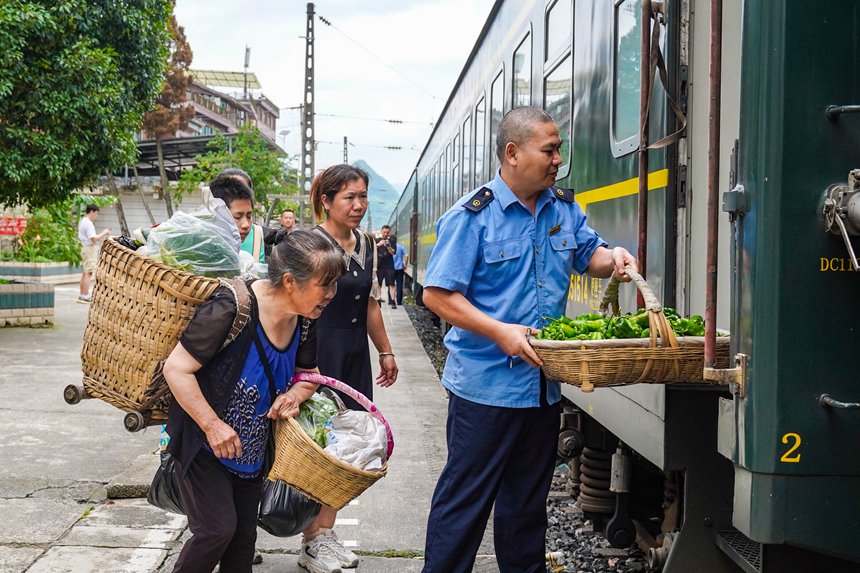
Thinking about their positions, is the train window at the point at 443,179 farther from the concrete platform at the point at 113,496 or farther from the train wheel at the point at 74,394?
the train wheel at the point at 74,394

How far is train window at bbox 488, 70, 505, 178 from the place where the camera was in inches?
305

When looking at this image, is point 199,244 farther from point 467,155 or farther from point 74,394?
point 467,155

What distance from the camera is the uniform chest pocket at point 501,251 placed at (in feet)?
10.7

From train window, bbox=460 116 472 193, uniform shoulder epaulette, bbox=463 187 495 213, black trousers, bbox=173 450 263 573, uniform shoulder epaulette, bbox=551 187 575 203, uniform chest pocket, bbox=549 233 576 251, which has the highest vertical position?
train window, bbox=460 116 472 193

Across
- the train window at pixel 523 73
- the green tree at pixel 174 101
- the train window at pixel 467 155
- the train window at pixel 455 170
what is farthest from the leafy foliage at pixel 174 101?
the train window at pixel 523 73

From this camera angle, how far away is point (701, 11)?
3408mm

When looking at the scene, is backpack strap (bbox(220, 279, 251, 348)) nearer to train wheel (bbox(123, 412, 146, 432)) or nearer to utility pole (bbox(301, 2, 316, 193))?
train wheel (bbox(123, 412, 146, 432))

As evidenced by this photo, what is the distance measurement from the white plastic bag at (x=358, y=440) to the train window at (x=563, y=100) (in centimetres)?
218

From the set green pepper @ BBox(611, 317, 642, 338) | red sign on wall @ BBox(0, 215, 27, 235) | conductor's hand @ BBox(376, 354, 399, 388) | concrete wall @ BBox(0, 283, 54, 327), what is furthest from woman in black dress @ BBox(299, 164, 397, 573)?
red sign on wall @ BBox(0, 215, 27, 235)

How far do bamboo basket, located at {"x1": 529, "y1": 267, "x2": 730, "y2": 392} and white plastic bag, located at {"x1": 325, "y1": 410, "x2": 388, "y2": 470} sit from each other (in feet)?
2.60

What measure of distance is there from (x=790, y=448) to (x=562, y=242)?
1176 mm

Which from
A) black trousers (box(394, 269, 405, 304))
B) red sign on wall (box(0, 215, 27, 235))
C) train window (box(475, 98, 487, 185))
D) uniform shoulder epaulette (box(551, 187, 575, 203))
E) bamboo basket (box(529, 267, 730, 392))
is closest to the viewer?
bamboo basket (box(529, 267, 730, 392))

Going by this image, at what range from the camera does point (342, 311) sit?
14.4ft

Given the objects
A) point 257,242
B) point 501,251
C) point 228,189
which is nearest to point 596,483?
point 257,242
